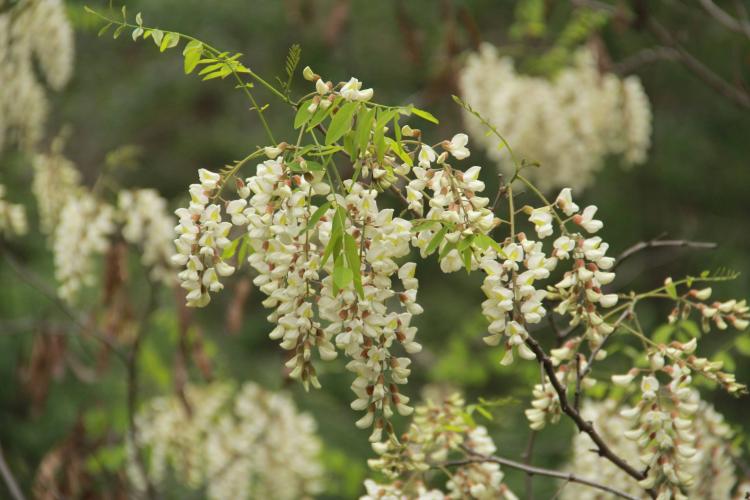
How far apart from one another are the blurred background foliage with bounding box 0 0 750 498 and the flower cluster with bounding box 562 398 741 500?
83.7 inches

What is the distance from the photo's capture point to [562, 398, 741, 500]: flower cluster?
1803 millimetres

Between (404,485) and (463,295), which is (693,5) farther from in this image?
(404,485)

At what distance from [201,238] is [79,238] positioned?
2.04m

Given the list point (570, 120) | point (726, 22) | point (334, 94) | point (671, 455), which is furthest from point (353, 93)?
point (570, 120)

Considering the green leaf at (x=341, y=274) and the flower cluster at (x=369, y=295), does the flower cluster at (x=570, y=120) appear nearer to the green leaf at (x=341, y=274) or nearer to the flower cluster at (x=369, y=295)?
→ the flower cluster at (x=369, y=295)

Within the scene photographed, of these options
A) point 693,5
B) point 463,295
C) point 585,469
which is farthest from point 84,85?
point 585,469

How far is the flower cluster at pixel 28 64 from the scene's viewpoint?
4.51 m

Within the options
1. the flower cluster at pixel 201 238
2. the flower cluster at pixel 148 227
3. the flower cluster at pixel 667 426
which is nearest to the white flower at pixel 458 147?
the flower cluster at pixel 201 238

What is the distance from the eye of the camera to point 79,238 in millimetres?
3623

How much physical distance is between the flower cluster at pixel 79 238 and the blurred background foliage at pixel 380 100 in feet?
5.57

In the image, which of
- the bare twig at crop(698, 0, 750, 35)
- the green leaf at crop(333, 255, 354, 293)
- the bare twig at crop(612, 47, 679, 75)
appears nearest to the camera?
the green leaf at crop(333, 255, 354, 293)

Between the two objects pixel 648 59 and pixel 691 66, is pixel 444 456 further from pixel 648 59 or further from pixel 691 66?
pixel 648 59

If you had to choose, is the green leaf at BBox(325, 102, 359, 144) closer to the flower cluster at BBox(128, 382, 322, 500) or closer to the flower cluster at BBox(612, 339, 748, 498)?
the flower cluster at BBox(612, 339, 748, 498)

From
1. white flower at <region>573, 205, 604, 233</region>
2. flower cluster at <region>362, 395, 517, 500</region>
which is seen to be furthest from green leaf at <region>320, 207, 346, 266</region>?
flower cluster at <region>362, 395, 517, 500</region>
